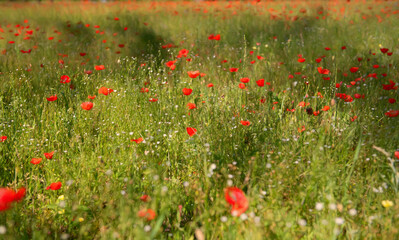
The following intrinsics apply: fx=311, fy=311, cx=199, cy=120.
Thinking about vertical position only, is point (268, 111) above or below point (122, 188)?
above

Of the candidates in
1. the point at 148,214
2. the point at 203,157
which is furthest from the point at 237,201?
the point at 203,157

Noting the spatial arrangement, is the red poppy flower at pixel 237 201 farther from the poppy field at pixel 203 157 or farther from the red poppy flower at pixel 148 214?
the red poppy flower at pixel 148 214

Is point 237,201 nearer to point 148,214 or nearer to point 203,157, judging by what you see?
point 148,214

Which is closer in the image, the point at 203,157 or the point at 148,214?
the point at 148,214

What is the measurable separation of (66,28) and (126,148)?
5153mm

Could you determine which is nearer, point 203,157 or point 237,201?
point 237,201

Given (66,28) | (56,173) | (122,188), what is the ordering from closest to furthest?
(122,188)
(56,173)
(66,28)

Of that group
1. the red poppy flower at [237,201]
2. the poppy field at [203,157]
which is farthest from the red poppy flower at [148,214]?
the red poppy flower at [237,201]

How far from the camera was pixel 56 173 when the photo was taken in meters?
2.17

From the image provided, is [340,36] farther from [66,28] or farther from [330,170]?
[66,28]

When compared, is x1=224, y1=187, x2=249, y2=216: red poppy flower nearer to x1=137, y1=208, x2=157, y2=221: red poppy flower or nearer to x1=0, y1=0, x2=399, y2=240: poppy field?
x1=0, y1=0, x2=399, y2=240: poppy field

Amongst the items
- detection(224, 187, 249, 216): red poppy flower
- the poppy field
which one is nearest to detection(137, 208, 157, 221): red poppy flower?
the poppy field

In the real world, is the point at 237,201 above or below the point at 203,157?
above

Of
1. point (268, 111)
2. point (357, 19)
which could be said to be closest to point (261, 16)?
point (357, 19)
